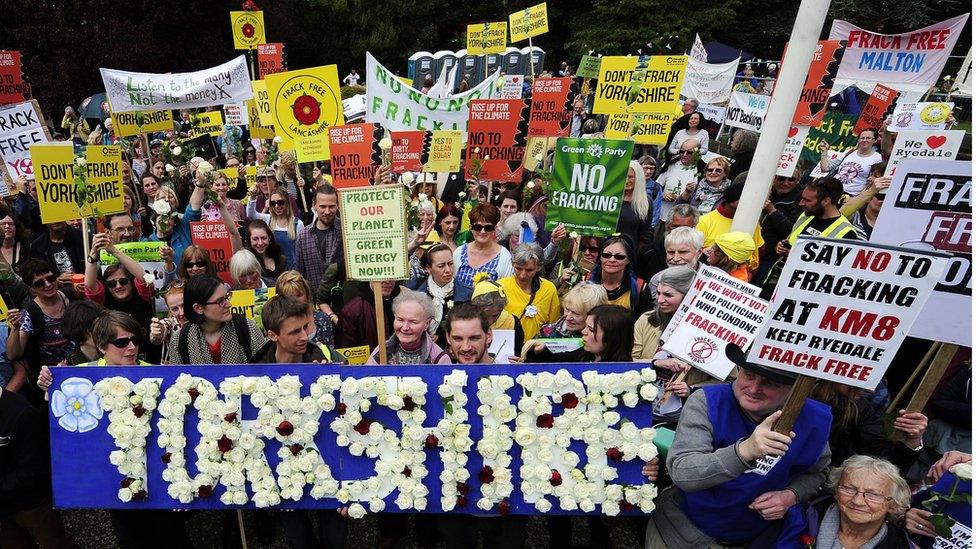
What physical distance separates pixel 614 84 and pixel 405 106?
300 cm

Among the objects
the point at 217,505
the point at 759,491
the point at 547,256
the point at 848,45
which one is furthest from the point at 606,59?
the point at 217,505

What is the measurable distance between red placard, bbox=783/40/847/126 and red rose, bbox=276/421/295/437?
755 cm

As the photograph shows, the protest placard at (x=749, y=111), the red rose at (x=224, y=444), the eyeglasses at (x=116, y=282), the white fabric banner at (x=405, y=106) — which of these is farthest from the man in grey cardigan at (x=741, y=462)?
the protest placard at (x=749, y=111)

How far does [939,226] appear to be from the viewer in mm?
3025

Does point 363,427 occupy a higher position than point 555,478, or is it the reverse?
point 363,427

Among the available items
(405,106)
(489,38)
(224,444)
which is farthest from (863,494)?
(489,38)

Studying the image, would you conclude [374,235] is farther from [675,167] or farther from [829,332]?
[675,167]

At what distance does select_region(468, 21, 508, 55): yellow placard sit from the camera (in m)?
14.2

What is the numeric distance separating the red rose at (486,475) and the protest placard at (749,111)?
8.17m

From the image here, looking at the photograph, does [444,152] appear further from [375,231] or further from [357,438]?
[357,438]

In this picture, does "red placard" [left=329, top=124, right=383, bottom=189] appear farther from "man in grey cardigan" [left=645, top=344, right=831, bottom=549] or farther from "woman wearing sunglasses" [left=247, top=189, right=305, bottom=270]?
"man in grey cardigan" [left=645, top=344, right=831, bottom=549]

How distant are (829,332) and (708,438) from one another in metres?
0.75

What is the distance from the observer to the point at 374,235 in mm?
3781

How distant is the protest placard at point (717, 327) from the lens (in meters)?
3.60
